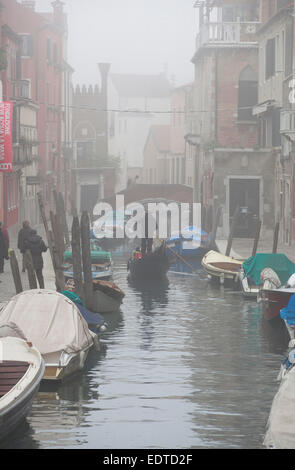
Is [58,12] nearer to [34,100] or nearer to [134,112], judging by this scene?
[34,100]

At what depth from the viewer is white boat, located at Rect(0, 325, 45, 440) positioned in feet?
39.1

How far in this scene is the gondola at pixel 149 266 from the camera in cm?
3033

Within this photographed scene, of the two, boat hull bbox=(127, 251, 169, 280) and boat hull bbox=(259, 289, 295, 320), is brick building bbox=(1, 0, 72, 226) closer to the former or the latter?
boat hull bbox=(127, 251, 169, 280)

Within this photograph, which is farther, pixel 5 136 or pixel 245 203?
pixel 245 203

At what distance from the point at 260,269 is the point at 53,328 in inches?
371

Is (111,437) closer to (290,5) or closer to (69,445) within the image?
(69,445)

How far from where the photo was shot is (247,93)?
43.7 m

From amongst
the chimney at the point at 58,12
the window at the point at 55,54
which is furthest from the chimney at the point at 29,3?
the chimney at the point at 58,12

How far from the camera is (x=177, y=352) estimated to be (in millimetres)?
18688

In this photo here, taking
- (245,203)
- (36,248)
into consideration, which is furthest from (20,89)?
(36,248)

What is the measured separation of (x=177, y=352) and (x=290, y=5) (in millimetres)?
19034

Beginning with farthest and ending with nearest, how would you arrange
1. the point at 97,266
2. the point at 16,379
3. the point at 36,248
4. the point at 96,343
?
the point at 97,266 → the point at 36,248 → the point at 96,343 → the point at 16,379

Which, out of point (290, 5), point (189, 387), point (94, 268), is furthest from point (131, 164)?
point (189, 387)

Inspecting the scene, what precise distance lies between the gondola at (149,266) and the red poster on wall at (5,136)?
6639 mm
